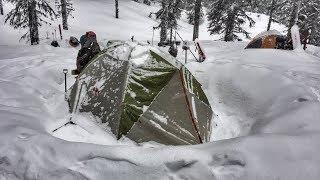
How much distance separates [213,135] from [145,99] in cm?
155

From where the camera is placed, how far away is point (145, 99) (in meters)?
6.30

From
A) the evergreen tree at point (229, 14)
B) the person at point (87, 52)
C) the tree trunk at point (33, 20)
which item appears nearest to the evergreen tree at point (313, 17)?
the evergreen tree at point (229, 14)

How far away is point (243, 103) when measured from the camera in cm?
747

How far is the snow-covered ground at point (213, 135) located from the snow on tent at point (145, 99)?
305mm

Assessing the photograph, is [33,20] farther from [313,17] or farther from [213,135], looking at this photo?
[313,17]

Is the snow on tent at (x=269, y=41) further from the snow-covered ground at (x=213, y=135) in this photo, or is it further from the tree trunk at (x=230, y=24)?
the tree trunk at (x=230, y=24)

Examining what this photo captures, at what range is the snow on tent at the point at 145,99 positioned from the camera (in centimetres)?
613

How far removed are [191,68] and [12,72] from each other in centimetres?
522

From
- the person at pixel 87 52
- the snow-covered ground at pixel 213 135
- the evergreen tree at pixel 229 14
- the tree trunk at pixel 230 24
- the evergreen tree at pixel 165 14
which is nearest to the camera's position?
the snow-covered ground at pixel 213 135

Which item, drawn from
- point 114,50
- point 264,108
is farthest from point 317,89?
point 114,50

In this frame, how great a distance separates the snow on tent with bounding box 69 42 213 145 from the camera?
613 cm

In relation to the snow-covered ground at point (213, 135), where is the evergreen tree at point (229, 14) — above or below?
above

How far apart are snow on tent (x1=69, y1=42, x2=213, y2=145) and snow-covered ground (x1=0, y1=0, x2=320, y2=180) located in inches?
12.0

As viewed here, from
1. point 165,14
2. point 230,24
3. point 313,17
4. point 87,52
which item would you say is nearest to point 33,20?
point 165,14
